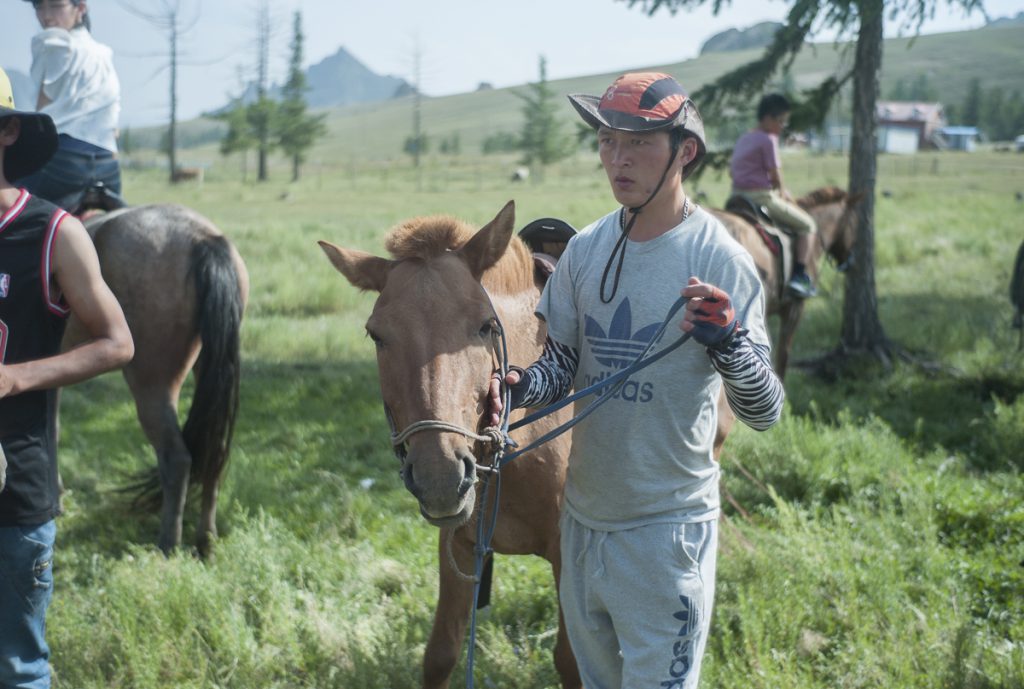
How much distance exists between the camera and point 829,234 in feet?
31.9

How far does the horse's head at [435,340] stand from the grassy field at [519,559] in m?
0.73

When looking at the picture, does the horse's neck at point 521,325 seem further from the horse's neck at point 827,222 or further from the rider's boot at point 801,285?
the horse's neck at point 827,222

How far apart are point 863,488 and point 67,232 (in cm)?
478

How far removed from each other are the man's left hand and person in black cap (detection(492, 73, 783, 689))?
0.10 metres

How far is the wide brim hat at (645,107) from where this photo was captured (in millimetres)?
2279

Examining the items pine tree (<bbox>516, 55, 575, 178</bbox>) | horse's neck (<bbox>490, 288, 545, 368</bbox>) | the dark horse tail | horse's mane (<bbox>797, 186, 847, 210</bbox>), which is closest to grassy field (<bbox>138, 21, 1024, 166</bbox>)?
pine tree (<bbox>516, 55, 575, 178</bbox>)

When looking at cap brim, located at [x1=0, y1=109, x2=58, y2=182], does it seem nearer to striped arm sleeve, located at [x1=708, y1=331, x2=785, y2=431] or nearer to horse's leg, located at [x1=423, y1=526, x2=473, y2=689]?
horse's leg, located at [x1=423, y1=526, x2=473, y2=689]

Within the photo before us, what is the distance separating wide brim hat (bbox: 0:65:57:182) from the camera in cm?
268

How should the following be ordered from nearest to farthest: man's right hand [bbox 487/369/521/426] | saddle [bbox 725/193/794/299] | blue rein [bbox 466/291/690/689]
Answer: blue rein [bbox 466/291/690/689] → man's right hand [bbox 487/369/521/426] → saddle [bbox 725/193/794/299]

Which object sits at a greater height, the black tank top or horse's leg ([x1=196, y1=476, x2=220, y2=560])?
the black tank top

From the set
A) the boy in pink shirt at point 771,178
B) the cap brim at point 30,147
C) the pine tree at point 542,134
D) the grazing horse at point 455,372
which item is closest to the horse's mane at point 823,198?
the boy in pink shirt at point 771,178

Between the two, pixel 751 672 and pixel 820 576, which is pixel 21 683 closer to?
pixel 751 672

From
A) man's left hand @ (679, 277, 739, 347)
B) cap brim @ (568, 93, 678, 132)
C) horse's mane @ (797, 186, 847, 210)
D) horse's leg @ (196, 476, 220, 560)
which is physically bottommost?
horse's leg @ (196, 476, 220, 560)

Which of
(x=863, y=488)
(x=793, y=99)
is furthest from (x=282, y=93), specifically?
(x=863, y=488)
